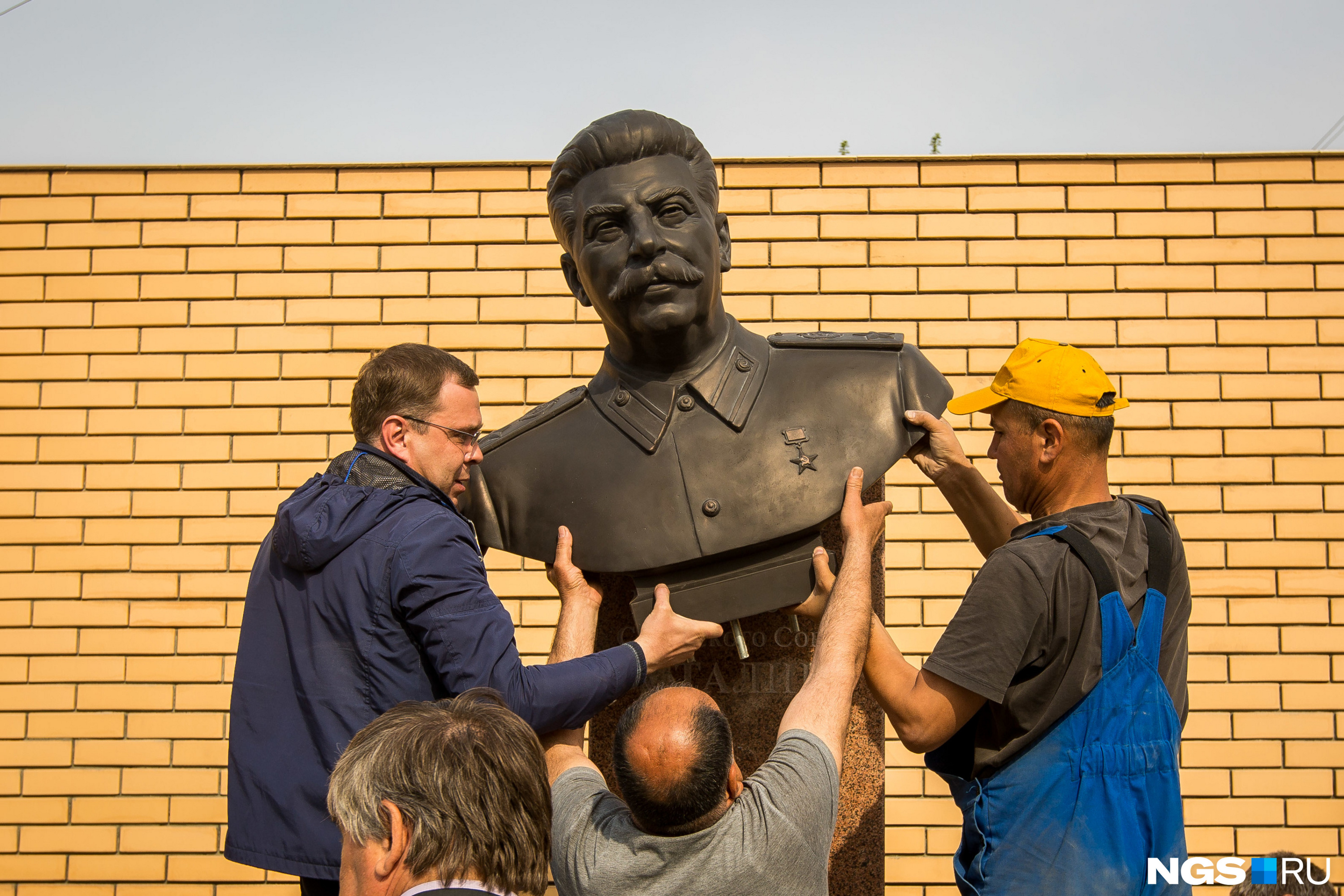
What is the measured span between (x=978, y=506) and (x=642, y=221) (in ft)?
3.55

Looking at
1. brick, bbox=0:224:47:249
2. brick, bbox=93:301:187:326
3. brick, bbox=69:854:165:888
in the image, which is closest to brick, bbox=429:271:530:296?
brick, bbox=93:301:187:326

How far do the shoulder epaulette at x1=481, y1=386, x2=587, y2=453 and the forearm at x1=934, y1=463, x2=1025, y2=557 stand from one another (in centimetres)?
92

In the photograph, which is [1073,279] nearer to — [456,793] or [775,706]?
[775,706]

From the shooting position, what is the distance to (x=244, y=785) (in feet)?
6.67

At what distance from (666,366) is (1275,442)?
138 inches

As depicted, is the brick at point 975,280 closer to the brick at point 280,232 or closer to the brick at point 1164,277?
the brick at point 1164,277

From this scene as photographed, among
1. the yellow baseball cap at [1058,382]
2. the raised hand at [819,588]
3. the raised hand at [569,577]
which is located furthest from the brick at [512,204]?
the yellow baseball cap at [1058,382]


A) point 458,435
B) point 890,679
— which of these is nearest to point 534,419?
point 458,435

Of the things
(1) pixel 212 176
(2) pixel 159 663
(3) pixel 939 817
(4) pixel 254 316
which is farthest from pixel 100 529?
(3) pixel 939 817

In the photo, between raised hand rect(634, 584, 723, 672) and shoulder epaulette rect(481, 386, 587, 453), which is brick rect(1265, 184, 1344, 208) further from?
raised hand rect(634, 584, 723, 672)

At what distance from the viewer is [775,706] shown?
260 centimetres

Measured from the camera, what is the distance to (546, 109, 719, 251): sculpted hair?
250 cm

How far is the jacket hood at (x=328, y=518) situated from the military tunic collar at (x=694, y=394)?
2.15ft

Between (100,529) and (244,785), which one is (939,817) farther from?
(100,529)
